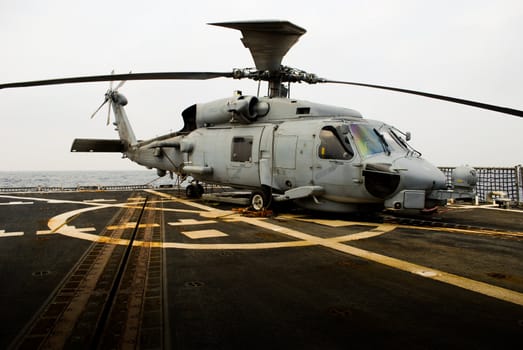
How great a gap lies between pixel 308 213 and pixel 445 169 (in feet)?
36.1

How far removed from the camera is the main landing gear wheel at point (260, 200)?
1211 cm

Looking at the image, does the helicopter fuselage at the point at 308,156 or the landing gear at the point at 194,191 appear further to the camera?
the landing gear at the point at 194,191

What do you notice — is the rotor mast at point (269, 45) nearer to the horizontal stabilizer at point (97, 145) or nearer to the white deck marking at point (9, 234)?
the white deck marking at point (9, 234)

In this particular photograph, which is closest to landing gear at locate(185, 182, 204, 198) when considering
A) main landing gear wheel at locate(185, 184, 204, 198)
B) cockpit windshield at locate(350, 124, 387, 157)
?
main landing gear wheel at locate(185, 184, 204, 198)

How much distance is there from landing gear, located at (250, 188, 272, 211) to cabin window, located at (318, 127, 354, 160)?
249 centimetres

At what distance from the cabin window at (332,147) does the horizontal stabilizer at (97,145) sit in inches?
571

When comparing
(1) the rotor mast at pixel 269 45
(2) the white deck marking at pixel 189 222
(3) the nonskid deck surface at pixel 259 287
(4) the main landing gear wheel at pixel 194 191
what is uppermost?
(1) the rotor mast at pixel 269 45

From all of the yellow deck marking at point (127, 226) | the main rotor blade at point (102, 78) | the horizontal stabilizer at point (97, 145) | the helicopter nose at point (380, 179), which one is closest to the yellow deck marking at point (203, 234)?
the yellow deck marking at point (127, 226)

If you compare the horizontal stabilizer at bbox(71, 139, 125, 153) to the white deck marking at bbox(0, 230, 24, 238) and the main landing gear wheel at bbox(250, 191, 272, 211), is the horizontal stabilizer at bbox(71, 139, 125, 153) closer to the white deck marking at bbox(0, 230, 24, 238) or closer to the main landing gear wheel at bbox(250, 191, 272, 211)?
the white deck marking at bbox(0, 230, 24, 238)

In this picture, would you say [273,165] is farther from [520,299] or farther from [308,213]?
[520,299]

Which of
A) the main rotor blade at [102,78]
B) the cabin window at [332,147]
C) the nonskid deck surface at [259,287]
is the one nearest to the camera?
the nonskid deck surface at [259,287]

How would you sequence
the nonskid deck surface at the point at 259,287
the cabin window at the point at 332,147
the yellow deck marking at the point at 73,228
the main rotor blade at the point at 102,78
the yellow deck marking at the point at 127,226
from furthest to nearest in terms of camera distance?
1. the cabin window at the point at 332,147
2. the yellow deck marking at the point at 127,226
3. the yellow deck marking at the point at 73,228
4. the main rotor blade at the point at 102,78
5. the nonskid deck surface at the point at 259,287

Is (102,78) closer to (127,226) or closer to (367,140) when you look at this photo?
(127,226)

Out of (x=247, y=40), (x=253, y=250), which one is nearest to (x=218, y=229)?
(x=253, y=250)
